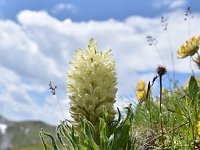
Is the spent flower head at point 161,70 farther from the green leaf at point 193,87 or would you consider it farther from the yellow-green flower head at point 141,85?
the yellow-green flower head at point 141,85

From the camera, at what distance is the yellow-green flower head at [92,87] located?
353 cm

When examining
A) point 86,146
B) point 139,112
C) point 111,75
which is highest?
point 139,112

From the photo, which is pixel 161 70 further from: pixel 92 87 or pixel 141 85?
pixel 141 85

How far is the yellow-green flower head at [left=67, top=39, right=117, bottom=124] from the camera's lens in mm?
3525

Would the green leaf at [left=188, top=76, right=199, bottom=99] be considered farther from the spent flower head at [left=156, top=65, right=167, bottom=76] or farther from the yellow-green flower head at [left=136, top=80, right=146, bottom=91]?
the yellow-green flower head at [left=136, top=80, right=146, bottom=91]

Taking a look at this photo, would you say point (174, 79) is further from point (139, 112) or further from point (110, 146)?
point (110, 146)

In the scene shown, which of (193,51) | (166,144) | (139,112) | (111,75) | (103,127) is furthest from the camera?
(193,51)

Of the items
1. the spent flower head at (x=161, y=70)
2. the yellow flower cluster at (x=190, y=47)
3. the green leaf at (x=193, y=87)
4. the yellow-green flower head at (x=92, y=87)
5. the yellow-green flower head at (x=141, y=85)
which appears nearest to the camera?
the yellow-green flower head at (x=92, y=87)

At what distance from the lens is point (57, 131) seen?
11.7 ft

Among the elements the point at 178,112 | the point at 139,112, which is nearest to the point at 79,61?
the point at 178,112

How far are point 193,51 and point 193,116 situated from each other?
3.00 m

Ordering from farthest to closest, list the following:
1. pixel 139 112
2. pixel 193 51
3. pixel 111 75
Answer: pixel 193 51
pixel 139 112
pixel 111 75

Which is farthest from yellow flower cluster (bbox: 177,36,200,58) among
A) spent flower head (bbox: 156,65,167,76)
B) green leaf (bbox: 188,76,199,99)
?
spent flower head (bbox: 156,65,167,76)

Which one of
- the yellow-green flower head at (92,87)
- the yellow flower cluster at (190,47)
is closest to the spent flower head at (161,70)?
the yellow-green flower head at (92,87)
